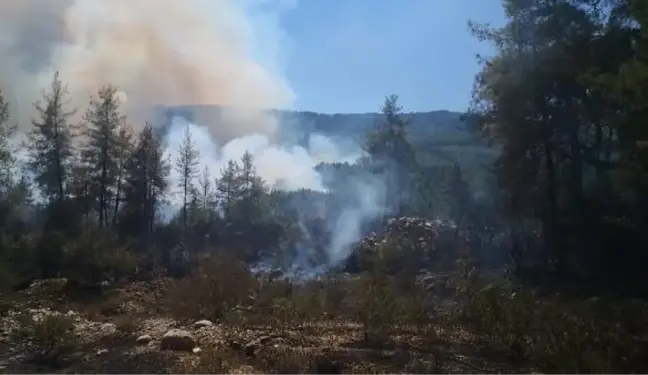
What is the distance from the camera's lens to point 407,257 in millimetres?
22031

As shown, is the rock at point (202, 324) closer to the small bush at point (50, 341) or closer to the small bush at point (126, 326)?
the small bush at point (126, 326)

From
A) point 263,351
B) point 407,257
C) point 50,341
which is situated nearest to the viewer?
point 263,351

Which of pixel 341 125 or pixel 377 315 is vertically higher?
pixel 341 125

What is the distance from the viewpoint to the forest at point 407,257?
30.5 feet

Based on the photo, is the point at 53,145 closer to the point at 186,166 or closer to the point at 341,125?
the point at 186,166

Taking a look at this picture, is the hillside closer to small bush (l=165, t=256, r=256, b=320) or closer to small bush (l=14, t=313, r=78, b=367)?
small bush (l=165, t=256, r=256, b=320)

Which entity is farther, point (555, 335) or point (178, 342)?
point (178, 342)

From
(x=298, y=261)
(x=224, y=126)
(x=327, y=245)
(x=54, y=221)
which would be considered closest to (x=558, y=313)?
(x=54, y=221)

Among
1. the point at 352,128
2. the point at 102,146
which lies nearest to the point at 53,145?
the point at 102,146

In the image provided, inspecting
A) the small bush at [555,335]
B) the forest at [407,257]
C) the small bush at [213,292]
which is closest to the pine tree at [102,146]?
the forest at [407,257]

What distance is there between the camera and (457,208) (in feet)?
153

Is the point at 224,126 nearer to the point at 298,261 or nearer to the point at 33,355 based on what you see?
the point at 298,261

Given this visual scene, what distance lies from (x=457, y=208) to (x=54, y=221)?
94.4 feet

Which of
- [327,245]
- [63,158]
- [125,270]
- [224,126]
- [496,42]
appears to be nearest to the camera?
[496,42]
